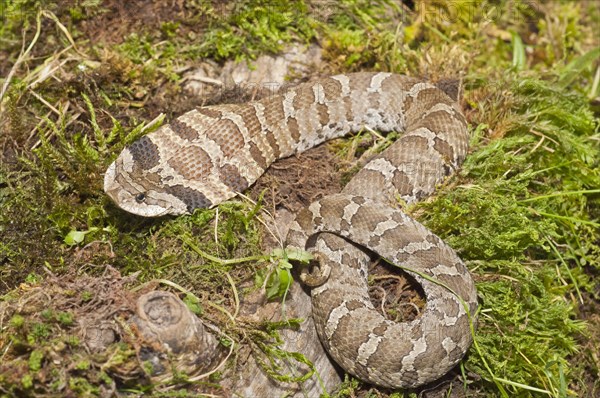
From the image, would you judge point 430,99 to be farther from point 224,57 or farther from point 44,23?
point 44,23

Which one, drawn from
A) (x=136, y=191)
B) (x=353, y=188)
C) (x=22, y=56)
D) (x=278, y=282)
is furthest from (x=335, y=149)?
(x=22, y=56)

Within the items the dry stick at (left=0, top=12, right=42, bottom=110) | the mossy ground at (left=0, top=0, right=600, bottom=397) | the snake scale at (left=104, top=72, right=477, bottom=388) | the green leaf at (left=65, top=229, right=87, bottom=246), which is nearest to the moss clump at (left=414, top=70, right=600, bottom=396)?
the mossy ground at (left=0, top=0, right=600, bottom=397)

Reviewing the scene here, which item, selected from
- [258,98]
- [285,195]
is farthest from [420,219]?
[258,98]

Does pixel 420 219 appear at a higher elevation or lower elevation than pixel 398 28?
lower

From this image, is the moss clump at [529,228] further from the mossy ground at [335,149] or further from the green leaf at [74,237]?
the green leaf at [74,237]

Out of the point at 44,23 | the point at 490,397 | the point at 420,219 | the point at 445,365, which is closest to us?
the point at 445,365

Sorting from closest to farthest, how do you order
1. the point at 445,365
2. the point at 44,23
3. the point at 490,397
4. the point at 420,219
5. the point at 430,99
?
1. the point at 445,365
2. the point at 490,397
3. the point at 420,219
4. the point at 430,99
5. the point at 44,23

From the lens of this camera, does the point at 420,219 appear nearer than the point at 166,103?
Yes

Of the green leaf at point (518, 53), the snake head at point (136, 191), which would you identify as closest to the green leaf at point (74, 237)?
the snake head at point (136, 191)
